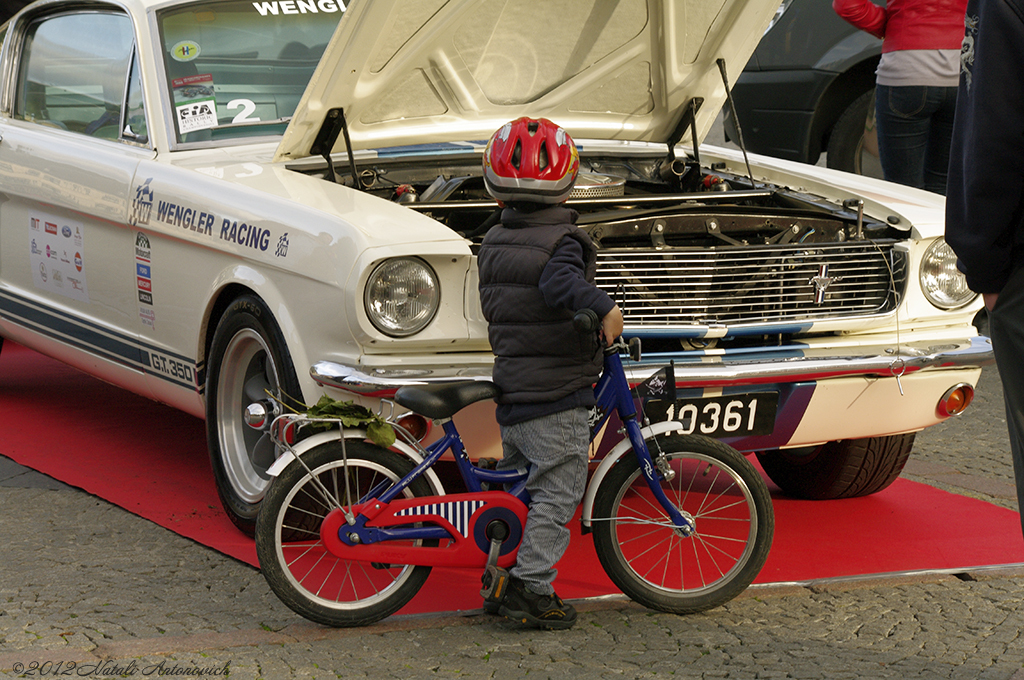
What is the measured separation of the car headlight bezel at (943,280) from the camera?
393 centimetres

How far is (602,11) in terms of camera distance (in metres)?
4.62

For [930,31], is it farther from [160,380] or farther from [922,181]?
[160,380]

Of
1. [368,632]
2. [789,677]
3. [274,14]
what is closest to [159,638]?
[368,632]

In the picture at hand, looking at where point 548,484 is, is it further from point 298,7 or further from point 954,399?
point 298,7

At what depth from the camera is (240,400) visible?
406cm

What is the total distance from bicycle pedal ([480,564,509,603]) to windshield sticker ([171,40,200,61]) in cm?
239

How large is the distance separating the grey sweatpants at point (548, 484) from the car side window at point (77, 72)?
2299mm

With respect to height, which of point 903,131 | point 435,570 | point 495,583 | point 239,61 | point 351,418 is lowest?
point 435,570

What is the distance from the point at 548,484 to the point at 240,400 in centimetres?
127

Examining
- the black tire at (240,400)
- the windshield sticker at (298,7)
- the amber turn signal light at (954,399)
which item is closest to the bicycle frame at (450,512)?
the black tire at (240,400)

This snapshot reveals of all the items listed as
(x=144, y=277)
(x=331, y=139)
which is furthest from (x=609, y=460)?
(x=144, y=277)

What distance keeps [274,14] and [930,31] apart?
3326mm

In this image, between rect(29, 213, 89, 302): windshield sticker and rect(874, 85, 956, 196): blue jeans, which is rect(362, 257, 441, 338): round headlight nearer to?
rect(29, 213, 89, 302): windshield sticker

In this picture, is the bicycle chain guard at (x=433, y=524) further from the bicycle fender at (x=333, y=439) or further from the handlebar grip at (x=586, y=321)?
the handlebar grip at (x=586, y=321)
